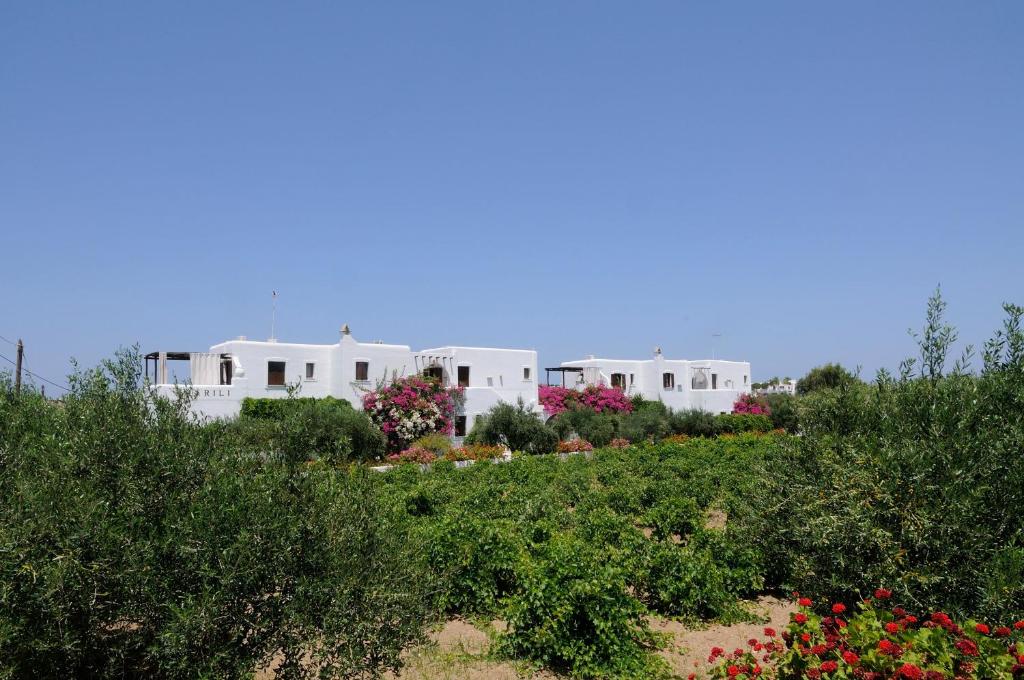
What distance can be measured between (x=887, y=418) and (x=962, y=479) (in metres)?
1.28

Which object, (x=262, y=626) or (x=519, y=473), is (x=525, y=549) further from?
(x=519, y=473)

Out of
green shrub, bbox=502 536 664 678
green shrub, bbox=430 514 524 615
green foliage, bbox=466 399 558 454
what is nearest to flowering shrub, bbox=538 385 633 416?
green foliage, bbox=466 399 558 454

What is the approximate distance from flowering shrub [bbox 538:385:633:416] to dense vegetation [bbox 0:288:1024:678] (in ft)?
98.0

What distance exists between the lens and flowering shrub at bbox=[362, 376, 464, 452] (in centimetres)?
3366

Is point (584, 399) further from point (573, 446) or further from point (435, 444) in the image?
point (435, 444)

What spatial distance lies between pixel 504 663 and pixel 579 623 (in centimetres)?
111

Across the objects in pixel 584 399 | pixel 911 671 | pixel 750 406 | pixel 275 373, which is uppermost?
pixel 275 373

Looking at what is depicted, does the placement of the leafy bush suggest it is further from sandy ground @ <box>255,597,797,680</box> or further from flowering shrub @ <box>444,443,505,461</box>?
sandy ground @ <box>255,597,797,680</box>

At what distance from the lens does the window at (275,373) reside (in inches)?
1319

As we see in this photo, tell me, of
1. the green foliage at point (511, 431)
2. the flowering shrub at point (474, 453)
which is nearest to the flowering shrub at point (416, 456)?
the flowering shrub at point (474, 453)

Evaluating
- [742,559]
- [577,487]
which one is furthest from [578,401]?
[742,559]

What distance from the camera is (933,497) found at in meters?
6.80

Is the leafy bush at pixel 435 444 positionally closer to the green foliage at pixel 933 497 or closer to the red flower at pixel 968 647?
the green foliage at pixel 933 497

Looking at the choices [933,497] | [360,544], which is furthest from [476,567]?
[933,497]
